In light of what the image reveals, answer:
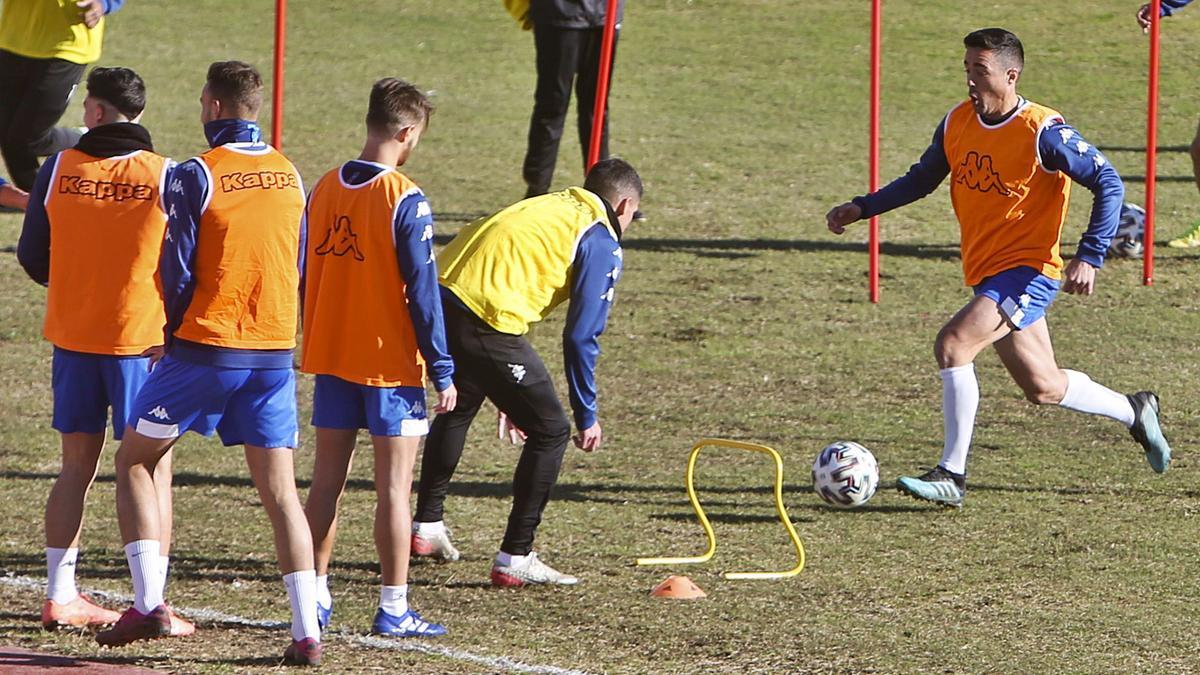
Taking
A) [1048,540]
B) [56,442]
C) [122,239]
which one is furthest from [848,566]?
[56,442]

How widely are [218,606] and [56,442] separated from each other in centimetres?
283

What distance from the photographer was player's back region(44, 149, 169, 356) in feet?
20.2

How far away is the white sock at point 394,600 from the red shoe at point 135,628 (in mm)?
759

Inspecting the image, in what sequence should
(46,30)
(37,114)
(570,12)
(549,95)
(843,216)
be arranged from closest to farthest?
1. (843,216)
2. (46,30)
3. (37,114)
4. (570,12)
5. (549,95)

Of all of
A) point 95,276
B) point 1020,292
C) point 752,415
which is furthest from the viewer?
point 752,415

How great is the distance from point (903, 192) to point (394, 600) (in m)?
3.62

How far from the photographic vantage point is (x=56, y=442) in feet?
30.5

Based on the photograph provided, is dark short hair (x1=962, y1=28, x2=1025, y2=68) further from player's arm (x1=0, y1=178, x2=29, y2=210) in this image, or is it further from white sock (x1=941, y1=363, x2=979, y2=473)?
player's arm (x1=0, y1=178, x2=29, y2=210)

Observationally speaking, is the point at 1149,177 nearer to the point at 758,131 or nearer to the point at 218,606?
the point at 758,131

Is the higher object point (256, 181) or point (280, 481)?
point (256, 181)

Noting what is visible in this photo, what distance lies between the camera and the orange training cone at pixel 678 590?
7.07 metres

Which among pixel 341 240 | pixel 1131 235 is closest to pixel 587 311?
pixel 341 240

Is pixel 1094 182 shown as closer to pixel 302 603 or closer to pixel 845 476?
pixel 845 476

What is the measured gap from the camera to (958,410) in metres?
8.38
